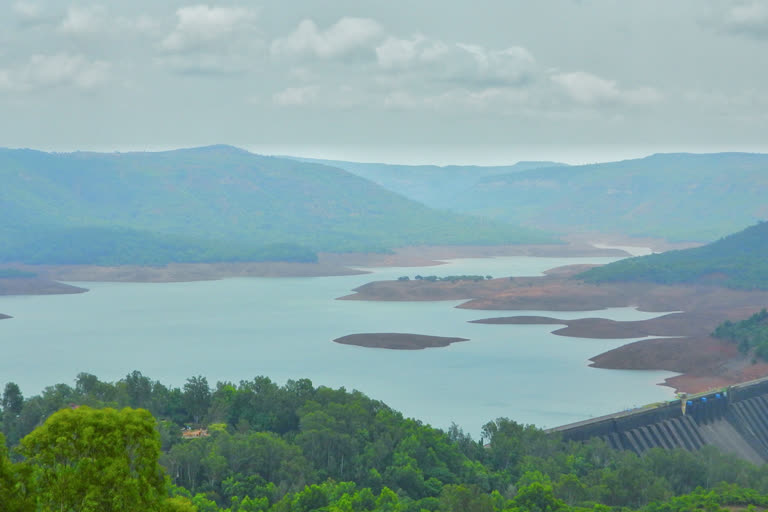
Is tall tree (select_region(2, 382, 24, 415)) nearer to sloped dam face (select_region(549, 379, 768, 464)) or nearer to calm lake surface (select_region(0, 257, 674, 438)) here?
calm lake surface (select_region(0, 257, 674, 438))

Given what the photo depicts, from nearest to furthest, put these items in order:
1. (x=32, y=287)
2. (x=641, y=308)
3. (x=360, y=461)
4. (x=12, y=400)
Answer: (x=360, y=461), (x=12, y=400), (x=641, y=308), (x=32, y=287)

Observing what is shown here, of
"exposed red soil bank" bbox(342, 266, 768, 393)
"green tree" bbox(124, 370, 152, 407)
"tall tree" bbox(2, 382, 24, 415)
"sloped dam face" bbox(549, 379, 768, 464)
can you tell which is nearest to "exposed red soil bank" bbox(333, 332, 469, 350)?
"exposed red soil bank" bbox(342, 266, 768, 393)

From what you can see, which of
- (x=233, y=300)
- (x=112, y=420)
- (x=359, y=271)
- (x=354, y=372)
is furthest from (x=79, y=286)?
(x=112, y=420)

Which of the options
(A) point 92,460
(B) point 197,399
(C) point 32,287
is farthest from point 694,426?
(C) point 32,287

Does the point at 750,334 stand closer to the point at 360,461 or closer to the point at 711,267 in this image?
the point at 711,267

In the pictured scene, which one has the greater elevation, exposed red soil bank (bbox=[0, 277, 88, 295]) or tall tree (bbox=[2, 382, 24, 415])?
exposed red soil bank (bbox=[0, 277, 88, 295])

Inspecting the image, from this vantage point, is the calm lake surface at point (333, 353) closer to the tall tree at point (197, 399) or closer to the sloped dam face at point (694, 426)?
the sloped dam face at point (694, 426)
